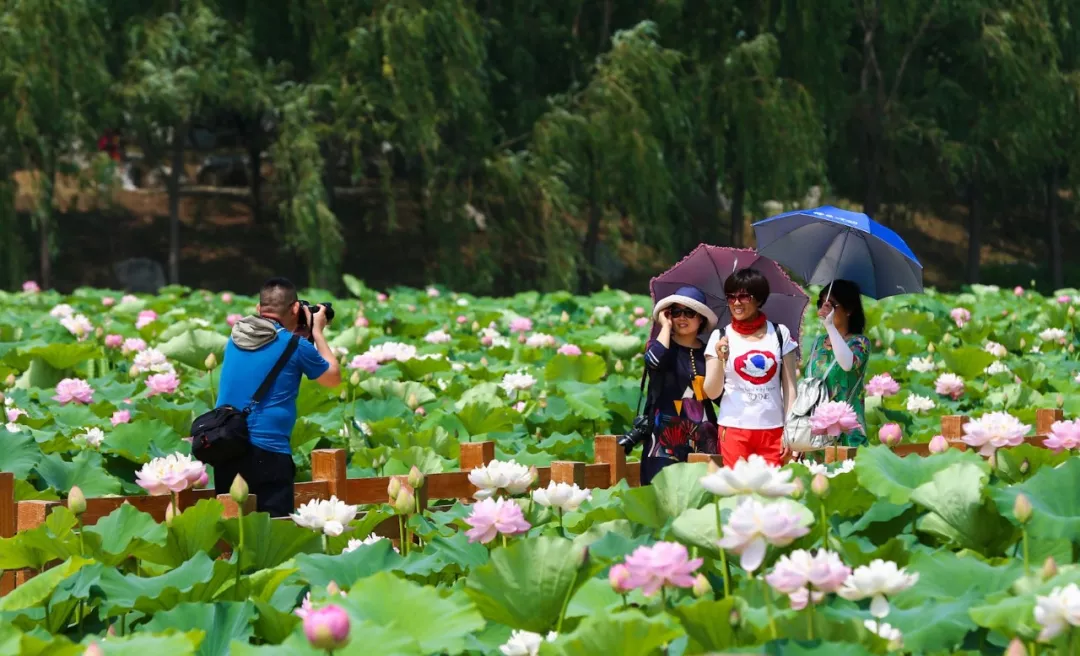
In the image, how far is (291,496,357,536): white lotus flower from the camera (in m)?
2.59

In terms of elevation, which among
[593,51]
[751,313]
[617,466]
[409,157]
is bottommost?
[617,466]

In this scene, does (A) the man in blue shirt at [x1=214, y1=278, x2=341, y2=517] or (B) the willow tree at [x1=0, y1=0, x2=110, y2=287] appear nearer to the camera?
(A) the man in blue shirt at [x1=214, y1=278, x2=341, y2=517]

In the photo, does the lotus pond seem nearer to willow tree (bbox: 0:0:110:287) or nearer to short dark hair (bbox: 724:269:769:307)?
short dark hair (bbox: 724:269:769:307)

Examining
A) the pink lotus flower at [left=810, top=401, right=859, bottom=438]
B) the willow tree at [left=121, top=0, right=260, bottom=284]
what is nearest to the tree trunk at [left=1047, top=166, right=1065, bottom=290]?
the willow tree at [left=121, top=0, right=260, bottom=284]

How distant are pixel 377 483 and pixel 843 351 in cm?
145

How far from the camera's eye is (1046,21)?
83.8ft

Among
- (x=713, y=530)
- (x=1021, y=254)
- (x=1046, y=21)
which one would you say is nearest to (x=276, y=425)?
(x=713, y=530)

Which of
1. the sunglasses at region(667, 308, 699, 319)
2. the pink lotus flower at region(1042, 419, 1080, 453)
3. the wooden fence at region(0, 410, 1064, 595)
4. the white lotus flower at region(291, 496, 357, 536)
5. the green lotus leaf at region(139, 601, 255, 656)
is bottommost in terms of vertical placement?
the wooden fence at region(0, 410, 1064, 595)

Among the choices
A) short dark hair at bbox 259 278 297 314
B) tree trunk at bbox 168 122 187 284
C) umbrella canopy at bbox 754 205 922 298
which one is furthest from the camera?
tree trunk at bbox 168 122 187 284

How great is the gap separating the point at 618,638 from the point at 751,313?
2.58m

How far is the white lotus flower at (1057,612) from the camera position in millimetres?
1780

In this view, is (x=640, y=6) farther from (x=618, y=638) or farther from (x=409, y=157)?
(x=618, y=638)

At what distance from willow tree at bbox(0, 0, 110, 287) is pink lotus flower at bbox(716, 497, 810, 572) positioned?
18.3 m

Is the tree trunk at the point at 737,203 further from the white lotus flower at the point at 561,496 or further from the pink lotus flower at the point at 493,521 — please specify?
the pink lotus flower at the point at 493,521
